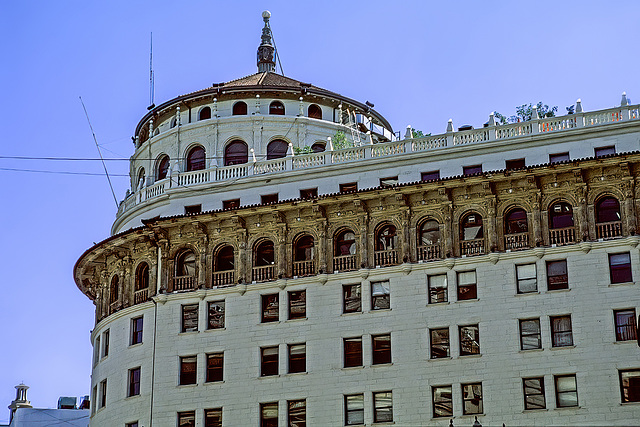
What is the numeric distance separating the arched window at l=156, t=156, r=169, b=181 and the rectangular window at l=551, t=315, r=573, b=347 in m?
32.7

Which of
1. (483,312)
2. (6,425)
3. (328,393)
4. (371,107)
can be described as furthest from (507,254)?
(6,425)

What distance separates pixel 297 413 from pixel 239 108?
87.8 feet

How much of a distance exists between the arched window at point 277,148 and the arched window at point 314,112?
3569mm

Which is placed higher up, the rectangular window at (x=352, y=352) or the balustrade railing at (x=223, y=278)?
the balustrade railing at (x=223, y=278)

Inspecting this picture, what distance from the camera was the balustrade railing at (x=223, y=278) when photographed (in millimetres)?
71438

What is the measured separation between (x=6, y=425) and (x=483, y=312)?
59.3 m

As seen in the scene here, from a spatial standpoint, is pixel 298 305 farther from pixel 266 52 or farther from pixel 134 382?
pixel 266 52

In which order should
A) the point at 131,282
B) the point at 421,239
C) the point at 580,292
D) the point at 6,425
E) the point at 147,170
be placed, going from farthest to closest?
the point at 6,425 < the point at 147,170 < the point at 131,282 < the point at 421,239 < the point at 580,292

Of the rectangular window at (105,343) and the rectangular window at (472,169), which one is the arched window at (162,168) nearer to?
the rectangular window at (105,343)

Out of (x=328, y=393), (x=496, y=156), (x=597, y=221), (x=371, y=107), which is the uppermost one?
(x=371, y=107)

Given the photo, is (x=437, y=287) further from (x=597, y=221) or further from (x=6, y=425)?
(x=6, y=425)

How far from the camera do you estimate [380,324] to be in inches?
2638

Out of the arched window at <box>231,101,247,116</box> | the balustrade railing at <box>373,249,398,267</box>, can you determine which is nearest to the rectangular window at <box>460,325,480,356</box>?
the balustrade railing at <box>373,249,398,267</box>

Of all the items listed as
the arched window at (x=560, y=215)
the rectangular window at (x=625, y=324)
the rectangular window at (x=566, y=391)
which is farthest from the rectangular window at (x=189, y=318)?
the rectangular window at (x=625, y=324)
